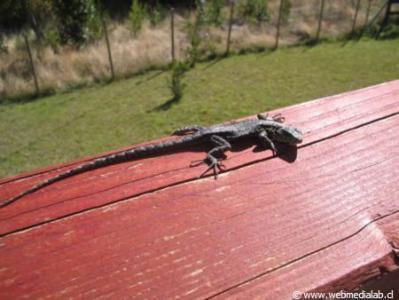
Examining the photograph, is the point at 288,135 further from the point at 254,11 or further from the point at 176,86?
the point at 254,11

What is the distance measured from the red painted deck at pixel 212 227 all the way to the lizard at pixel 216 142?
46 millimetres

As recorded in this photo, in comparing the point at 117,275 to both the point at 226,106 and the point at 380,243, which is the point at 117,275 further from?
the point at 226,106

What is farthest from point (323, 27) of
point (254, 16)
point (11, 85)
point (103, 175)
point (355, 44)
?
point (103, 175)

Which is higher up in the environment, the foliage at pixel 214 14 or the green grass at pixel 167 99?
the foliage at pixel 214 14

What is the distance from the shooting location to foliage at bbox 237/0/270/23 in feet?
48.8

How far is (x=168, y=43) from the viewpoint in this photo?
41.6 feet

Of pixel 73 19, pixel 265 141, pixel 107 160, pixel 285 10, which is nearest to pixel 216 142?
pixel 265 141

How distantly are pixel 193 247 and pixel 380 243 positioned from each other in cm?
53

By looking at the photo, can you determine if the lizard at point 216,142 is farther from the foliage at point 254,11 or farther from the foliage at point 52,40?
the foliage at point 254,11

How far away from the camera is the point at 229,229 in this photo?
4.12ft

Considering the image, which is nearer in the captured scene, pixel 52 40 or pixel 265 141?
pixel 265 141

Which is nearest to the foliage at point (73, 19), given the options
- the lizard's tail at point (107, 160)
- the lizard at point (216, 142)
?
the lizard at point (216, 142)

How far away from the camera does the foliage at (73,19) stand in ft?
40.1

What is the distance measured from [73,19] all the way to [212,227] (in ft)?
40.4
